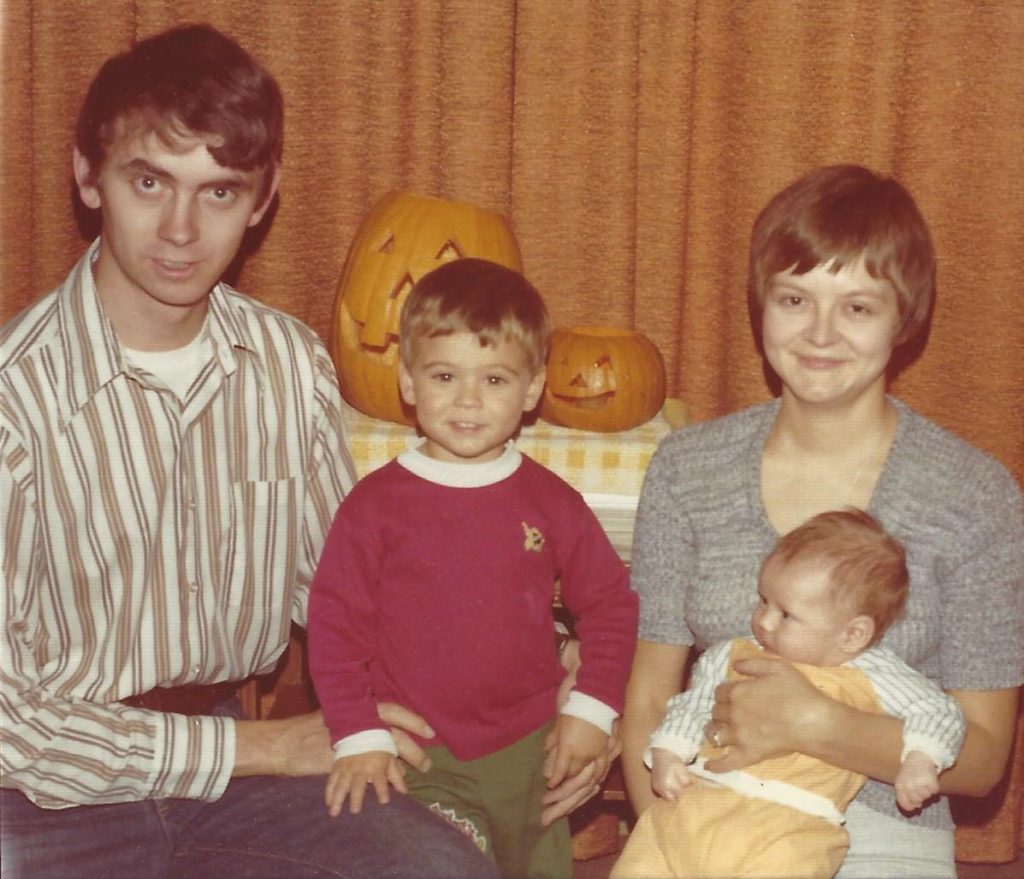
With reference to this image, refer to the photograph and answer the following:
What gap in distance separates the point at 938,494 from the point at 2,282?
166cm

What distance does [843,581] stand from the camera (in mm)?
1529

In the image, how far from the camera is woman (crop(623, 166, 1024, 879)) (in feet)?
5.17

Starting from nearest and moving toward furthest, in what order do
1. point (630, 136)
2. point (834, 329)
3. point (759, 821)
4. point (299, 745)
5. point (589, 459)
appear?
point (759, 821)
point (834, 329)
point (299, 745)
point (589, 459)
point (630, 136)

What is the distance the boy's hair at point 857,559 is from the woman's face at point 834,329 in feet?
0.58

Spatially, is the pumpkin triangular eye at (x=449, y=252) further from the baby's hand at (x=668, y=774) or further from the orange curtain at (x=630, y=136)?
the baby's hand at (x=668, y=774)

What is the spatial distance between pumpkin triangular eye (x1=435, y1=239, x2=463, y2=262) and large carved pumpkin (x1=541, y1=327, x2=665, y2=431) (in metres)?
0.22

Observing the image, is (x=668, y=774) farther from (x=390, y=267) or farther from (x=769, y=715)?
(x=390, y=267)

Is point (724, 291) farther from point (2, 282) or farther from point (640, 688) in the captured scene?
point (2, 282)

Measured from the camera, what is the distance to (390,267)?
1.99m

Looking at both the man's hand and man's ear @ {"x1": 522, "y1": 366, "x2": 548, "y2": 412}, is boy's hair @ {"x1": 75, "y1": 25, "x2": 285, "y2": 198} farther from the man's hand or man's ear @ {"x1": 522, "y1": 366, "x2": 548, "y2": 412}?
the man's hand

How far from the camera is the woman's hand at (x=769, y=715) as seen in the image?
1515 mm

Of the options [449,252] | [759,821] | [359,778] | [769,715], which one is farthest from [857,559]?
[449,252]

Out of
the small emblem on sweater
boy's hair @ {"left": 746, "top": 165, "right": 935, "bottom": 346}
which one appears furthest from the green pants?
boy's hair @ {"left": 746, "top": 165, "right": 935, "bottom": 346}

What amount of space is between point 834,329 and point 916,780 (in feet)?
1.88
